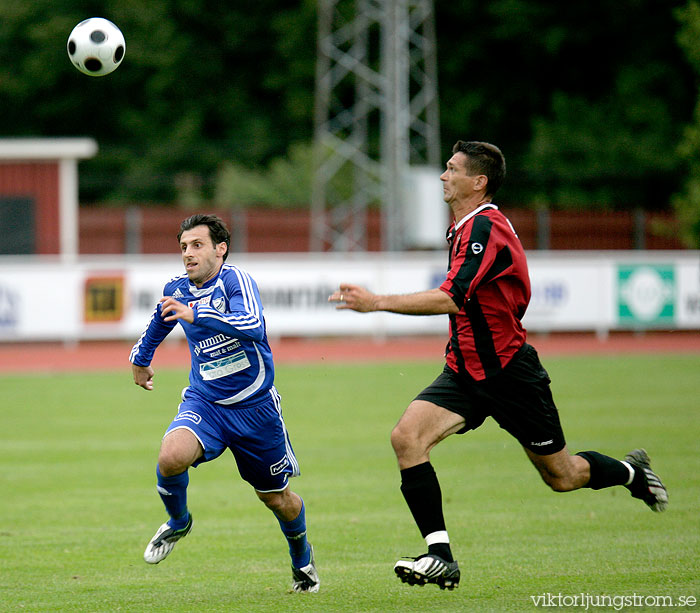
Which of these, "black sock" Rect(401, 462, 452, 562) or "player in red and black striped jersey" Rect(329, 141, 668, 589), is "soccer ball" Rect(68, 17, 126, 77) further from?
"black sock" Rect(401, 462, 452, 562)

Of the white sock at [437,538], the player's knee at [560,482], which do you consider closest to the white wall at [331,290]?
the player's knee at [560,482]

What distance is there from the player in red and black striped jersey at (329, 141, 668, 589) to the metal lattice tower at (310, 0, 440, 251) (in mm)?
19215

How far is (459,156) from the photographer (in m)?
6.16

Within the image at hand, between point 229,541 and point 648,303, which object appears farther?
point 648,303

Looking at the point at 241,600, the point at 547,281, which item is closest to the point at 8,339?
the point at 547,281

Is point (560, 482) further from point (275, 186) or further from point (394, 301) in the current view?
point (275, 186)

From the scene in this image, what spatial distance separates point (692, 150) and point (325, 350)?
1034cm

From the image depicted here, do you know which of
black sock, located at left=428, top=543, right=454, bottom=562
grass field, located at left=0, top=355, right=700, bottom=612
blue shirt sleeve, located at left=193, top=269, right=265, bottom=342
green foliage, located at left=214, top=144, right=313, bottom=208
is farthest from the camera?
green foliage, located at left=214, top=144, right=313, bottom=208

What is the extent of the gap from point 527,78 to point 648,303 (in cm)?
2115

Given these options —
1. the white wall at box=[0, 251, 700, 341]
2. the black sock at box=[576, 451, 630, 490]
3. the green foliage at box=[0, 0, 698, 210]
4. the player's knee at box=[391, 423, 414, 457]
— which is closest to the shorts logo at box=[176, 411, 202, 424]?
the player's knee at box=[391, 423, 414, 457]

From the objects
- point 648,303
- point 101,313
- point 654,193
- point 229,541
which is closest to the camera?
point 229,541

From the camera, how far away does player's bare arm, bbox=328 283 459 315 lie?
17.7ft

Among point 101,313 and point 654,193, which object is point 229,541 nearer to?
point 101,313

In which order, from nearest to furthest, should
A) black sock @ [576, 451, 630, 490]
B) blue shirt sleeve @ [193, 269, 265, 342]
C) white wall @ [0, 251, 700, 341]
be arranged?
blue shirt sleeve @ [193, 269, 265, 342] < black sock @ [576, 451, 630, 490] < white wall @ [0, 251, 700, 341]
